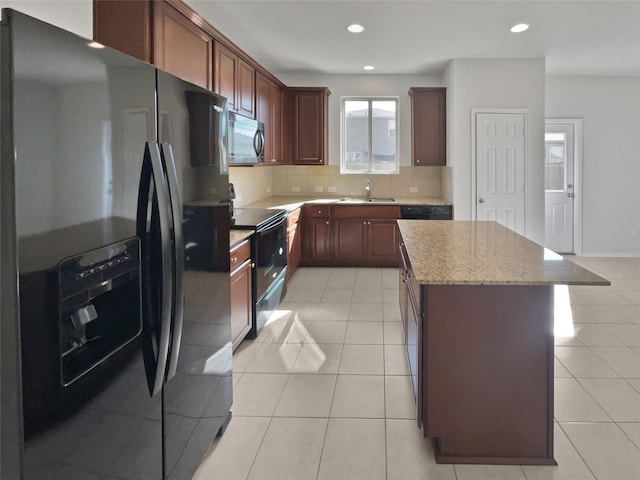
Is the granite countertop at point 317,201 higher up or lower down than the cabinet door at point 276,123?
lower down

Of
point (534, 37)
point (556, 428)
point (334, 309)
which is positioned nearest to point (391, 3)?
point (534, 37)

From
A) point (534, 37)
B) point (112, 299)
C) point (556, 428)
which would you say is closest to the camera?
point (112, 299)

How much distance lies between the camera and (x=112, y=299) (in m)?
1.30

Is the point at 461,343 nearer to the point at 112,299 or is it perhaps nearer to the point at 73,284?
the point at 112,299

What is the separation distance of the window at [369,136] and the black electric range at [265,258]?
2.57m

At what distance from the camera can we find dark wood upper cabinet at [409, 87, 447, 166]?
6242mm

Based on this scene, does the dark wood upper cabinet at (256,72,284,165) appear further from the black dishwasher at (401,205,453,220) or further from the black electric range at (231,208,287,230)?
the black dishwasher at (401,205,453,220)

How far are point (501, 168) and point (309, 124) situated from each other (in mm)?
2494

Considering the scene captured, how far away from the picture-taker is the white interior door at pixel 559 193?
705 centimetres

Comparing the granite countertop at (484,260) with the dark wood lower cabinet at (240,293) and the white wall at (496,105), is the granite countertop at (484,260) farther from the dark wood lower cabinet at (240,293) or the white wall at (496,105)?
the white wall at (496,105)

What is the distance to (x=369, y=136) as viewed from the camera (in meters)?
6.88

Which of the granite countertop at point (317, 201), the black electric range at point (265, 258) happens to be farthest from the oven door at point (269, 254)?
the granite countertop at point (317, 201)

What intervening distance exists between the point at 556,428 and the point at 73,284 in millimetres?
2288

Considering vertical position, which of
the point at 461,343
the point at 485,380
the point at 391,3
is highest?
the point at 391,3
